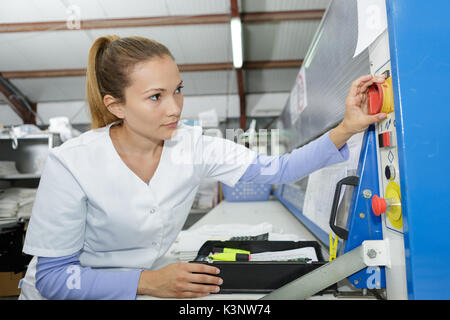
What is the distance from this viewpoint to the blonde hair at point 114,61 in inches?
21.7

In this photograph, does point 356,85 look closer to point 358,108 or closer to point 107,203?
point 358,108

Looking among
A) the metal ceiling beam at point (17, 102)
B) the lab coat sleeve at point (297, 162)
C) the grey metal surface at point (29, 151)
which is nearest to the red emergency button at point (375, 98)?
the lab coat sleeve at point (297, 162)

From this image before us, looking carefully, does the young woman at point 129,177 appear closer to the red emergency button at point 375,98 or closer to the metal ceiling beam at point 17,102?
the red emergency button at point 375,98

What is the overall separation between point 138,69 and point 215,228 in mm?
762

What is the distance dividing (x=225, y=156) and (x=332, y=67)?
0.51 meters

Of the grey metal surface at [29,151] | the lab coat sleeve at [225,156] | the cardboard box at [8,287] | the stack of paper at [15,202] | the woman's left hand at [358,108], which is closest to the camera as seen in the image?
the woman's left hand at [358,108]

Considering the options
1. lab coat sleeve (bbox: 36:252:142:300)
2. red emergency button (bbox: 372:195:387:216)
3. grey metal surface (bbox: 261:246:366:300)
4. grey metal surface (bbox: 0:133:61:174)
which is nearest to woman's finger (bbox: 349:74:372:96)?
red emergency button (bbox: 372:195:387:216)

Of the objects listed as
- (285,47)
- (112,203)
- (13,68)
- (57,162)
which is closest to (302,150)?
(112,203)

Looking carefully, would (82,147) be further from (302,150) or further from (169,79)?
(302,150)

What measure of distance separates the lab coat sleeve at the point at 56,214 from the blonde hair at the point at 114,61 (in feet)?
0.65

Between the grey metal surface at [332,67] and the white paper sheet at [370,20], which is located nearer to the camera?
the white paper sheet at [370,20]

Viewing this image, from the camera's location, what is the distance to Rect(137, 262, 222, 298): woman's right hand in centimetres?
52

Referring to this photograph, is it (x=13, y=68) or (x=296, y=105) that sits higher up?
(x=296, y=105)

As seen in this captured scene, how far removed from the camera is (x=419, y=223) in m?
0.40
